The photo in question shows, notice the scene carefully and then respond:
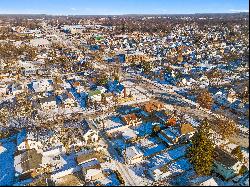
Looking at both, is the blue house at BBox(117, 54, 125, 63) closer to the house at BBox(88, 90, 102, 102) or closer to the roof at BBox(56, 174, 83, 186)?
the house at BBox(88, 90, 102, 102)

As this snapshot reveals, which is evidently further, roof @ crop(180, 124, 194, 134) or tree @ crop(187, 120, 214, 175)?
roof @ crop(180, 124, 194, 134)

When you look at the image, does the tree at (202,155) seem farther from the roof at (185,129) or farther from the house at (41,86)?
the house at (41,86)

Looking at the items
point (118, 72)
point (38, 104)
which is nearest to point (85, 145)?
point (38, 104)

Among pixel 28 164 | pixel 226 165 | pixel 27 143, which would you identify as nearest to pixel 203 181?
pixel 226 165

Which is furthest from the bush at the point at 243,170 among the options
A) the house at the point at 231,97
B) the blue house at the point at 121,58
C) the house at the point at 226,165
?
the blue house at the point at 121,58

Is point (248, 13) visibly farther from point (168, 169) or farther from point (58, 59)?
point (58, 59)

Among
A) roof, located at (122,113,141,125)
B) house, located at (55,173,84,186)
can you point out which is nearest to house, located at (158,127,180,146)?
roof, located at (122,113,141,125)

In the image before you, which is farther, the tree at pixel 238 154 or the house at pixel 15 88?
the house at pixel 15 88
